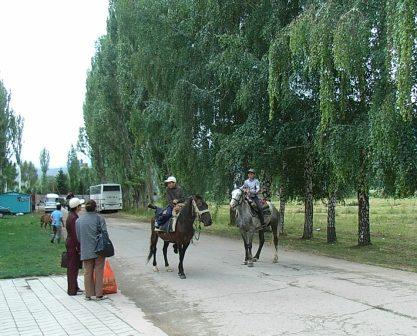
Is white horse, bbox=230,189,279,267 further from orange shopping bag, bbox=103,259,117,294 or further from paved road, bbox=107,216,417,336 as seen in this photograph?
orange shopping bag, bbox=103,259,117,294

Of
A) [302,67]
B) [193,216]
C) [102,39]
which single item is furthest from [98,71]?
[193,216]

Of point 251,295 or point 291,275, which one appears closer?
point 251,295

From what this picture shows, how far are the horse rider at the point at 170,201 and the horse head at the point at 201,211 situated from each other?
51 cm

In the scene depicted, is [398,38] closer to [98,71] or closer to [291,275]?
[291,275]

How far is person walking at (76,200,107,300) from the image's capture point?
905 centimetres

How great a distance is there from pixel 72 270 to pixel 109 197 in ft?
156

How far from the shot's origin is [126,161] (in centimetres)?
4569

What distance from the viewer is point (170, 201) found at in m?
12.2

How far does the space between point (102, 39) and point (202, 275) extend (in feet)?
121

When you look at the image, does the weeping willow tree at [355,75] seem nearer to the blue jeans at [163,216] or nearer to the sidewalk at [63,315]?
the blue jeans at [163,216]

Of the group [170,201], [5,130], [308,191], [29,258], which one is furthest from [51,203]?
[170,201]

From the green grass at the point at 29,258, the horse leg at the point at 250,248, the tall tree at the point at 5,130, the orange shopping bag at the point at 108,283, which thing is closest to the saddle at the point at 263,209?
the horse leg at the point at 250,248

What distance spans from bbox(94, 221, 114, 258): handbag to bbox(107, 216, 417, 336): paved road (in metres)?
1.08

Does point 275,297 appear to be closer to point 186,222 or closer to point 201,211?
point 201,211
